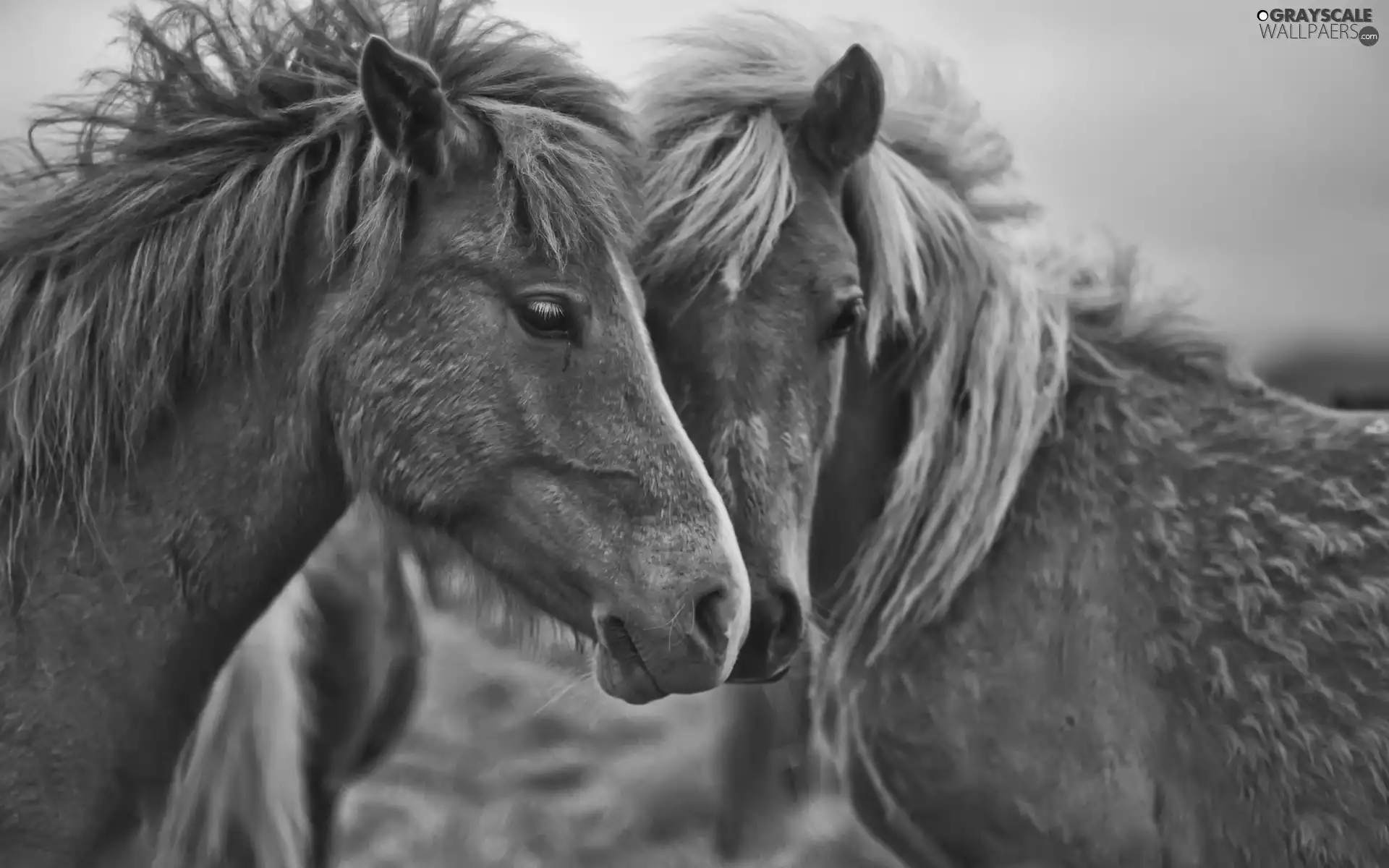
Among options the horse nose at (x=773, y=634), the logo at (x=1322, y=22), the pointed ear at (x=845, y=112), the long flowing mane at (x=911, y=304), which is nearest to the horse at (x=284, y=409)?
the horse nose at (x=773, y=634)

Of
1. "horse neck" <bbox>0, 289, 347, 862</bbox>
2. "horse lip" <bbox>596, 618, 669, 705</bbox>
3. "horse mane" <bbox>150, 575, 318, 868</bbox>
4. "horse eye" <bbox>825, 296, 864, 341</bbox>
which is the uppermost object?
"horse neck" <bbox>0, 289, 347, 862</bbox>

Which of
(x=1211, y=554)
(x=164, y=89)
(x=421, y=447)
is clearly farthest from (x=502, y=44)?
(x=1211, y=554)

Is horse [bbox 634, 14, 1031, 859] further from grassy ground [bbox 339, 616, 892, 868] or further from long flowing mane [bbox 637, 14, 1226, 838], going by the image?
grassy ground [bbox 339, 616, 892, 868]

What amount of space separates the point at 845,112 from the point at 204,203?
1216mm

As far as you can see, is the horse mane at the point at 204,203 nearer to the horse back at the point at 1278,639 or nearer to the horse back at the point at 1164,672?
the horse back at the point at 1164,672

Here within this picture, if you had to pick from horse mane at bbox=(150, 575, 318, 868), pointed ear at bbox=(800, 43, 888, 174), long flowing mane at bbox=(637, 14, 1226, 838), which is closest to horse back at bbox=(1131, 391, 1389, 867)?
long flowing mane at bbox=(637, 14, 1226, 838)

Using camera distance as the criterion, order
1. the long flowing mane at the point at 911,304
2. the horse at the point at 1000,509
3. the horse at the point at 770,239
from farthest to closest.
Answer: the long flowing mane at the point at 911,304
the horse at the point at 1000,509
the horse at the point at 770,239

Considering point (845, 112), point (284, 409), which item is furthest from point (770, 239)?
point (284, 409)

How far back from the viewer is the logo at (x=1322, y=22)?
323cm

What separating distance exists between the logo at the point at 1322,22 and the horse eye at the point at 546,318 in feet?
8.58

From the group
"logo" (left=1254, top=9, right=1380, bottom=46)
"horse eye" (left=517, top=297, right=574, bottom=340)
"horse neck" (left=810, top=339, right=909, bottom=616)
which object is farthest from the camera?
"logo" (left=1254, top=9, right=1380, bottom=46)

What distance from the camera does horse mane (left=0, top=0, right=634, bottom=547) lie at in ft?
5.49

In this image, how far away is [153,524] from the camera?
1.69m

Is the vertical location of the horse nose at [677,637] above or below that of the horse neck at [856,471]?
above
